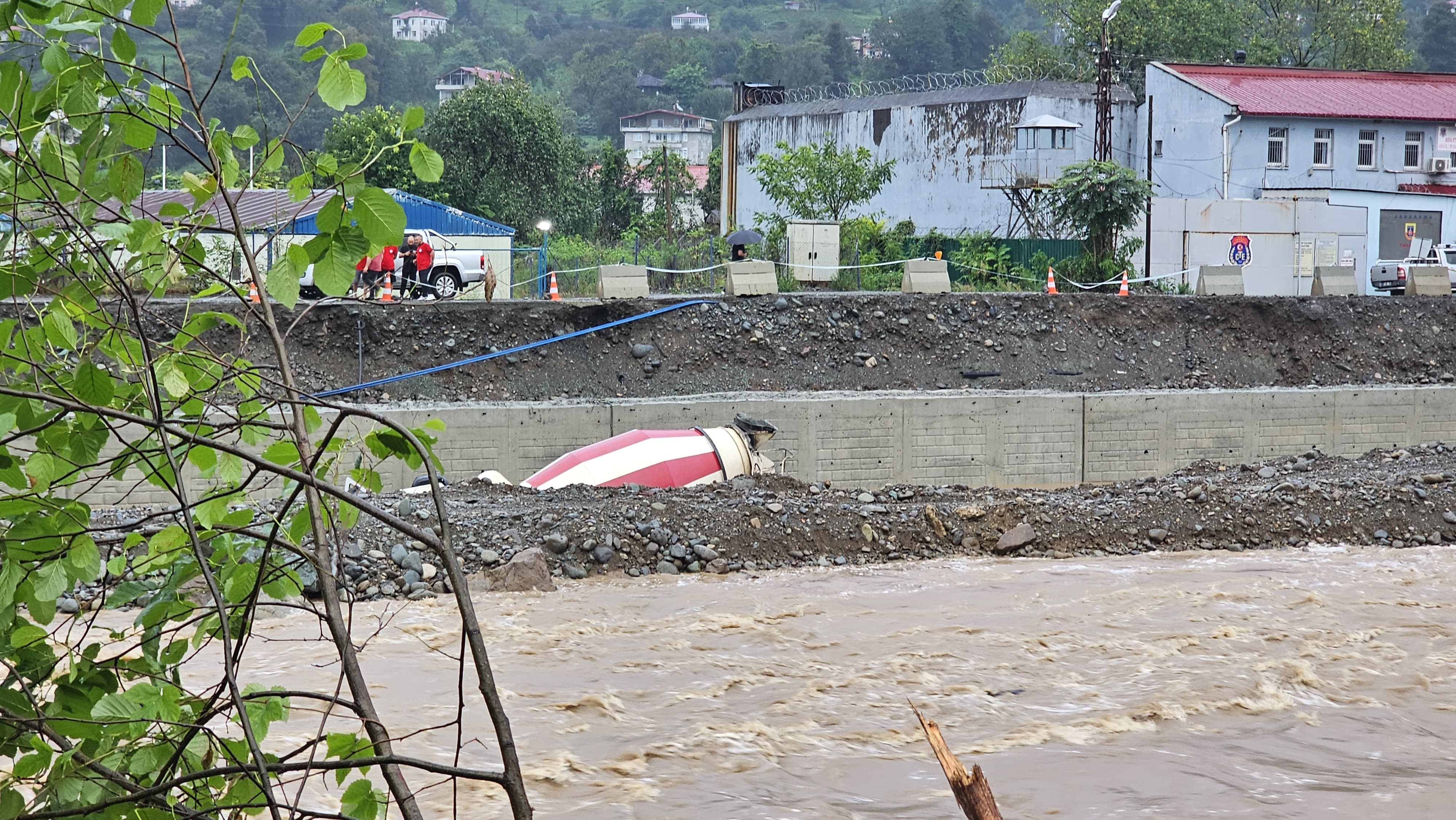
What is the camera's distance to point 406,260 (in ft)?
86.2

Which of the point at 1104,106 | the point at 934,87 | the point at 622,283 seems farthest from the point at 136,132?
the point at 934,87

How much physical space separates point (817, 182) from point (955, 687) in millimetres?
31773

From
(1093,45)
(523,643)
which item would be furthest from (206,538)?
(1093,45)

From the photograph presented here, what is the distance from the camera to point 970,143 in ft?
147

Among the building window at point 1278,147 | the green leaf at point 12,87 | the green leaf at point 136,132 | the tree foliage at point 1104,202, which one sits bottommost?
the green leaf at point 136,132

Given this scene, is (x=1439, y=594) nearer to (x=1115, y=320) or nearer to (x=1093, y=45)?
(x=1115, y=320)

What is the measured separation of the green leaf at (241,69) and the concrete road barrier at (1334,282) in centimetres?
2551

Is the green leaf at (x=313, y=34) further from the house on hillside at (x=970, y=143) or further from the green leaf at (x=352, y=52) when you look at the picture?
the house on hillside at (x=970, y=143)

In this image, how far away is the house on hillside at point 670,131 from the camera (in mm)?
123875

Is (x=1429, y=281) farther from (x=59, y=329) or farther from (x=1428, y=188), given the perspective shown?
(x=59, y=329)

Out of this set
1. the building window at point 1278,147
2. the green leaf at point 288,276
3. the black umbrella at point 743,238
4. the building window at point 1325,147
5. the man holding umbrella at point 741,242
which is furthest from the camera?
the building window at point 1325,147

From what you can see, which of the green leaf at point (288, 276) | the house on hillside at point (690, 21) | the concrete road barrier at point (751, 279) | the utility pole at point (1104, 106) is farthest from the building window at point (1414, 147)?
the house on hillside at point (690, 21)

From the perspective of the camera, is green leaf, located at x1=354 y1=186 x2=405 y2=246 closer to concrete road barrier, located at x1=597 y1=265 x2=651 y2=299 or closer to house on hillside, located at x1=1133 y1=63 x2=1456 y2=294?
concrete road barrier, located at x1=597 y1=265 x2=651 y2=299

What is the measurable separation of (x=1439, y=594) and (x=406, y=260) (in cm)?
1942
